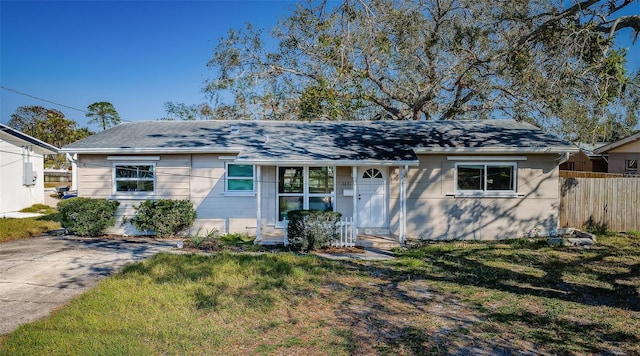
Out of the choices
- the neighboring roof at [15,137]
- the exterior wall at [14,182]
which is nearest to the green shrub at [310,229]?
the neighboring roof at [15,137]

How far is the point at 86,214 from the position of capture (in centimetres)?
1099

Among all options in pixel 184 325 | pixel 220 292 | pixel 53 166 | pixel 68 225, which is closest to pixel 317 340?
pixel 184 325

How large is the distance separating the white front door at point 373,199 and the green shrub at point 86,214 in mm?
7735

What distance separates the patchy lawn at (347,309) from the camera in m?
4.36

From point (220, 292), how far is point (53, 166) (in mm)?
52604

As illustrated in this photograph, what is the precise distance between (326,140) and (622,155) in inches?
779

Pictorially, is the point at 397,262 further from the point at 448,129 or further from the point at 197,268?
the point at 448,129

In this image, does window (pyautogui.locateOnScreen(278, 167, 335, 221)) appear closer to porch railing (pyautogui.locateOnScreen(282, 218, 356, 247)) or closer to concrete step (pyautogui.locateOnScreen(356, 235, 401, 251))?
concrete step (pyautogui.locateOnScreen(356, 235, 401, 251))

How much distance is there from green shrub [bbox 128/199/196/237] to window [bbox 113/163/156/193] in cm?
66

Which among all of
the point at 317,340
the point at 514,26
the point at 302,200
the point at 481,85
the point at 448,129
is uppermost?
the point at 514,26

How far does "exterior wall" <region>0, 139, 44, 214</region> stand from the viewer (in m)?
17.0

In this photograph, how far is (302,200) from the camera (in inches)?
447

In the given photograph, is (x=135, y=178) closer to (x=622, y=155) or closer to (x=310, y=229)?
(x=310, y=229)

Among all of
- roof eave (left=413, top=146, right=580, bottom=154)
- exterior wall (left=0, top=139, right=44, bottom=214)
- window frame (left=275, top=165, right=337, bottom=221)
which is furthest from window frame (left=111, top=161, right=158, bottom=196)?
exterior wall (left=0, top=139, right=44, bottom=214)
